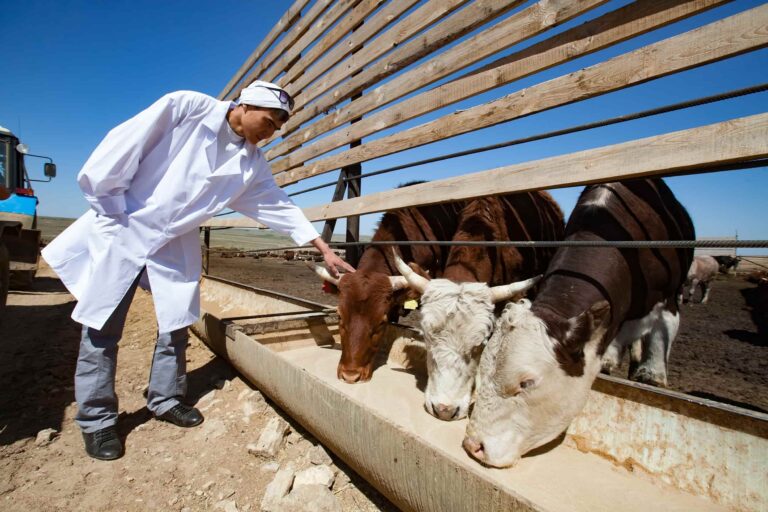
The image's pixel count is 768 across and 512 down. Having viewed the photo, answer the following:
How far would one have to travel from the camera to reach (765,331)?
7.98m

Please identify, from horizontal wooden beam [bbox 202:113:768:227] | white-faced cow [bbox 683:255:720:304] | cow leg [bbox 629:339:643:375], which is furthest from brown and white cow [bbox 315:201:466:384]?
white-faced cow [bbox 683:255:720:304]

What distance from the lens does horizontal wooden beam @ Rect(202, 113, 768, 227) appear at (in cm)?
148

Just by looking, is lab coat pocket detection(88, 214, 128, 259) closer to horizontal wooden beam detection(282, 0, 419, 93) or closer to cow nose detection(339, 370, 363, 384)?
cow nose detection(339, 370, 363, 384)

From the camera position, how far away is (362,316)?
312cm

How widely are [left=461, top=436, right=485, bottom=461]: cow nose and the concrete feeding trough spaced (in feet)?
0.12

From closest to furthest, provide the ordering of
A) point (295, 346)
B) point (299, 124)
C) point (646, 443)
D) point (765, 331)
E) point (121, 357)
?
point (646, 443)
point (295, 346)
point (121, 357)
point (299, 124)
point (765, 331)

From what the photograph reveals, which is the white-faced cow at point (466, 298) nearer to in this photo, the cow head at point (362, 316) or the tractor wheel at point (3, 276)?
the cow head at point (362, 316)

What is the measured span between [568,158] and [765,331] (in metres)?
9.41

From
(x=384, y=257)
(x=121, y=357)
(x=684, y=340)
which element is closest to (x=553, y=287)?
(x=384, y=257)

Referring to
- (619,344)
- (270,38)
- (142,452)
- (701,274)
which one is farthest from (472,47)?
(701,274)

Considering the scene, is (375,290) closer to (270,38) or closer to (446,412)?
(446,412)

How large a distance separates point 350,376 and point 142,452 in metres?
1.37

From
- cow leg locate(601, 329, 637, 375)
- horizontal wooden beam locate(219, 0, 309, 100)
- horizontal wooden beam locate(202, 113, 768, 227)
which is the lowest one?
cow leg locate(601, 329, 637, 375)

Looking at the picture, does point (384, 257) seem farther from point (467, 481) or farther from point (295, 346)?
point (467, 481)
